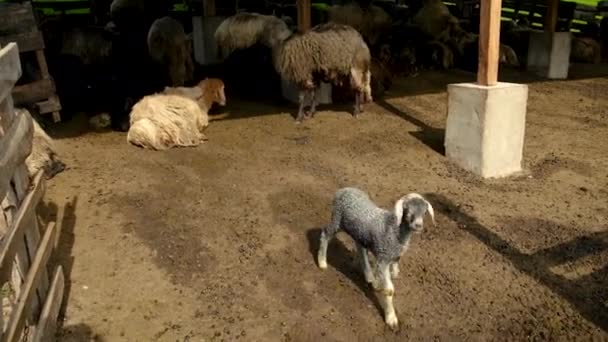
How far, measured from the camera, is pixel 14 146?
3096 mm

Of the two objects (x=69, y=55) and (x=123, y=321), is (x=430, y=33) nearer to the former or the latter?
(x=69, y=55)

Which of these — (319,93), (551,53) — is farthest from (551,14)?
(319,93)

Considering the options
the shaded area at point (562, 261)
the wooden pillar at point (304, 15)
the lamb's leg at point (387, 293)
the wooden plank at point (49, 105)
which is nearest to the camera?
the lamb's leg at point (387, 293)

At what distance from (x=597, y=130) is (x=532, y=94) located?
231cm

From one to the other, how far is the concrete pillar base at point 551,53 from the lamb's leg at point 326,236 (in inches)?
366

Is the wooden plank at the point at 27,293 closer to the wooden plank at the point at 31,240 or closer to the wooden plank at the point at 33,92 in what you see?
the wooden plank at the point at 31,240

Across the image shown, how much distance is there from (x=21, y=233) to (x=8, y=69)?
38.6 inches

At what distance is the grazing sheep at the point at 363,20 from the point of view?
12797mm

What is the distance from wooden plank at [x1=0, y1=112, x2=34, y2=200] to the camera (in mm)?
2734

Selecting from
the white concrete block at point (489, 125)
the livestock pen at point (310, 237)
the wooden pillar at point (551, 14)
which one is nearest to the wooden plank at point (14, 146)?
the livestock pen at point (310, 237)

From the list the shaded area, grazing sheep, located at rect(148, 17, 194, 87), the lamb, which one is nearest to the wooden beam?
the shaded area

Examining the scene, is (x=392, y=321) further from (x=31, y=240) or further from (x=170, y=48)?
(x=170, y=48)

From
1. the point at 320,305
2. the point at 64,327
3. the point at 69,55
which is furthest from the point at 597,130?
the point at 69,55

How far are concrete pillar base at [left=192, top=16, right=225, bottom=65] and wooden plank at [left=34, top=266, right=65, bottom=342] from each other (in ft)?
31.4
